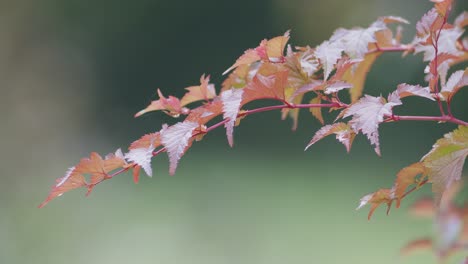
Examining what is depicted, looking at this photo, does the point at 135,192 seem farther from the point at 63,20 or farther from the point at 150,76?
the point at 63,20

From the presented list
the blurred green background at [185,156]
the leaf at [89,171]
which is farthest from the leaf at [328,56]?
the blurred green background at [185,156]

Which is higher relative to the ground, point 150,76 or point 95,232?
point 150,76

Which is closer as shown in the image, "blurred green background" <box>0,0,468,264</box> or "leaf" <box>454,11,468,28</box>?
"leaf" <box>454,11,468,28</box>

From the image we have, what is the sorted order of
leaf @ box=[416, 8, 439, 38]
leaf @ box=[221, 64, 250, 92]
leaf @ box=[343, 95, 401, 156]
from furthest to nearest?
leaf @ box=[221, 64, 250, 92] < leaf @ box=[416, 8, 439, 38] < leaf @ box=[343, 95, 401, 156]

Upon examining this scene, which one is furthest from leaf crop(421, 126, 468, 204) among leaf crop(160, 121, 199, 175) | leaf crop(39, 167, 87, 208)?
leaf crop(39, 167, 87, 208)

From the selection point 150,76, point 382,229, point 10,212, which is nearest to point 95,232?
point 10,212

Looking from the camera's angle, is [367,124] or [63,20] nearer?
[367,124]

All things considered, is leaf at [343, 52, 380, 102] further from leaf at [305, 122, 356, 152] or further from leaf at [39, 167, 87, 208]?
leaf at [39, 167, 87, 208]

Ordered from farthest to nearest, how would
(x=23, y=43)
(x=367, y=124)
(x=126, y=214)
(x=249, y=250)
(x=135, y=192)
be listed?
(x=23, y=43) → (x=135, y=192) → (x=126, y=214) → (x=249, y=250) → (x=367, y=124)
